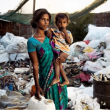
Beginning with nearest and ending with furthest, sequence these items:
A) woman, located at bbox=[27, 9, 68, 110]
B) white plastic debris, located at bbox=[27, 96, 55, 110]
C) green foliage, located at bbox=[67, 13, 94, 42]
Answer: white plastic debris, located at bbox=[27, 96, 55, 110]
woman, located at bbox=[27, 9, 68, 110]
green foliage, located at bbox=[67, 13, 94, 42]

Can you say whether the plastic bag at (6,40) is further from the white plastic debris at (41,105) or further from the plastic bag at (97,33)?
the white plastic debris at (41,105)

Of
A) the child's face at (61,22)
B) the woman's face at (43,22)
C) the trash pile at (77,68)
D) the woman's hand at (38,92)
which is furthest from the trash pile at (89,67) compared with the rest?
the woman's face at (43,22)

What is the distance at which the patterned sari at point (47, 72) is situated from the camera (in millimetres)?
1715

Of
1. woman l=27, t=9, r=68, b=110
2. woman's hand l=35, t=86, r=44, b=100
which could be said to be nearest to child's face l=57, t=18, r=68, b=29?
woman l=27, t=9, r=68, b=110

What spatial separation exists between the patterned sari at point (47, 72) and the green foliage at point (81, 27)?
10899mm

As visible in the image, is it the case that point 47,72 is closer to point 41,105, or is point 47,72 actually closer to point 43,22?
point 41,105

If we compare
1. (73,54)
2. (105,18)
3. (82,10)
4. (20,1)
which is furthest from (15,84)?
(105,18)

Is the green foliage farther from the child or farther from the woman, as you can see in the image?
the woman

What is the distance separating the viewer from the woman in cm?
171

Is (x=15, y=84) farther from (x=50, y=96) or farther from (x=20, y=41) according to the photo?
(x=20, y=41)

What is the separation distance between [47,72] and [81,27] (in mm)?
11151

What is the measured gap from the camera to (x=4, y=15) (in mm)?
6215

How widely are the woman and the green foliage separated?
10903 millimetres

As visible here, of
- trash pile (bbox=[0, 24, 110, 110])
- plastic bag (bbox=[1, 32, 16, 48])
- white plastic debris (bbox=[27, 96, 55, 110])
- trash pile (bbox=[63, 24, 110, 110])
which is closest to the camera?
white plastic debris (bbox=[27, 96, 55, 110])
